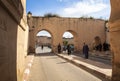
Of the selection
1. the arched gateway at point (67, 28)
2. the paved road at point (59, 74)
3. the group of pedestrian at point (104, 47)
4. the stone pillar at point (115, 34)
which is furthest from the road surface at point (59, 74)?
the group of pedestrian at point (104, 47)

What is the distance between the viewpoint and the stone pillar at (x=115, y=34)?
253 inches

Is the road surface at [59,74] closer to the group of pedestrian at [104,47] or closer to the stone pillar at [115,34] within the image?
the stone pillar at [115,34]

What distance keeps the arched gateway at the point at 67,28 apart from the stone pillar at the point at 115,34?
987 inches

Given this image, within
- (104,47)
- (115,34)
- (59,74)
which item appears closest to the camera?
(115,34)

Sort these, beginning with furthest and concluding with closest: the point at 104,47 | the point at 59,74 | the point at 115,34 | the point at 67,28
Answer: the point at 67,28 < the point at 104,47 < the point at 59,74 < the point at 115,34

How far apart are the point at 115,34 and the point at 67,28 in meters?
26.6

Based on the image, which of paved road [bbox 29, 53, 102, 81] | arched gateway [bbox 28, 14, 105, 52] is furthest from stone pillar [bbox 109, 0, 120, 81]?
arched gateway [bbox 28, 14, 105, 52]

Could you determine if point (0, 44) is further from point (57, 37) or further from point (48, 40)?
point (48, 40)

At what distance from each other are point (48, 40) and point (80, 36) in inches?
1874

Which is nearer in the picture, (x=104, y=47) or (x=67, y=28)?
(x=104, y=47)

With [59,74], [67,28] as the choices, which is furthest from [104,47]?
[59,74]

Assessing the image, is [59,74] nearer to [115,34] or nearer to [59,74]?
[59,74]

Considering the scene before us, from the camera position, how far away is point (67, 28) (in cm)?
3322

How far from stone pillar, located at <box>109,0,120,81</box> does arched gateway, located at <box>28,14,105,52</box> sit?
25.1m
